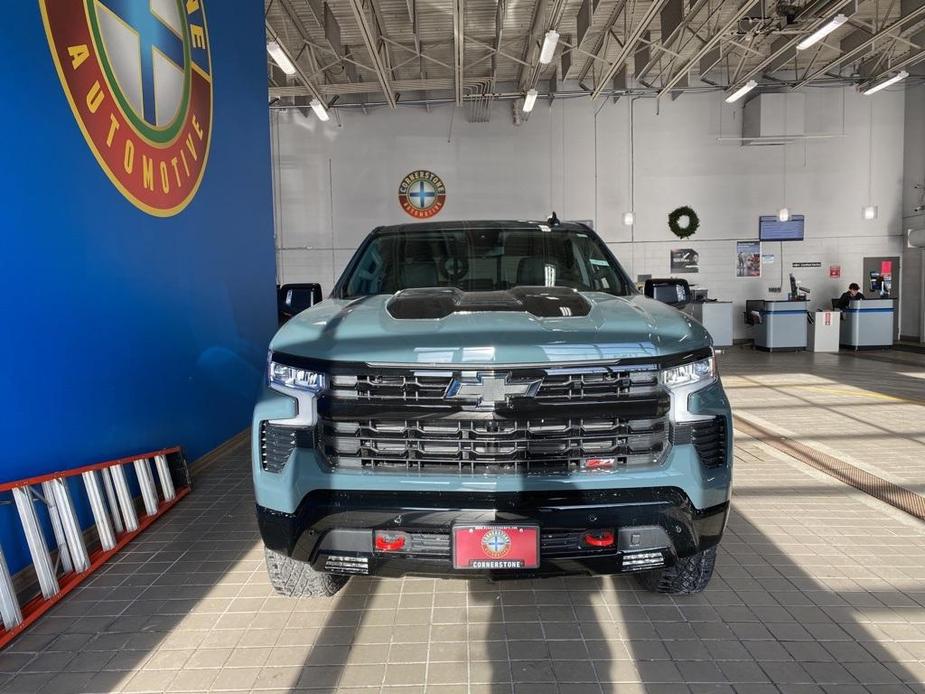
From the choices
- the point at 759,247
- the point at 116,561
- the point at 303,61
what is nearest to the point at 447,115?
the point at 303,61

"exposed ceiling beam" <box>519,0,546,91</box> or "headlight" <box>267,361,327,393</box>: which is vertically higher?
"exposed ceiling beam" <box>519,0,546,91</box>

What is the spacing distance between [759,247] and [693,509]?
13.8m

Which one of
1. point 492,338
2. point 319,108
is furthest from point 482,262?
point 319,108

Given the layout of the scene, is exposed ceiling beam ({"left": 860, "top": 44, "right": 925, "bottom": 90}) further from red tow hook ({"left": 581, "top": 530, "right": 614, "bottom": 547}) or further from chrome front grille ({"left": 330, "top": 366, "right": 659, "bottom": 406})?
red tow hook ({"left": 581, "top": 530, "right": 614, "bottom": 547})

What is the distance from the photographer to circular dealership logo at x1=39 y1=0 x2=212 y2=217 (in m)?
3.22

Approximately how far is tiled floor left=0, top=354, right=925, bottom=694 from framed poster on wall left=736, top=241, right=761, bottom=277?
11952 millimetres

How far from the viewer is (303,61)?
1193 cm

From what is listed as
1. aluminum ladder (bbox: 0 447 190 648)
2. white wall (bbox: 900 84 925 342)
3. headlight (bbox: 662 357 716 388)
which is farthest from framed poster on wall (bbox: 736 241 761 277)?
aluminum ladder (bbox: 0 447 190 648)

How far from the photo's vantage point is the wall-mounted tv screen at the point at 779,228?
13945 millimetres

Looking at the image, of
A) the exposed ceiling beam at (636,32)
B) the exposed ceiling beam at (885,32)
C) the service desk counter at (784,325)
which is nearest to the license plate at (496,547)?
the exposed ceiling beam at (636,32)

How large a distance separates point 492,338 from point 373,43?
8691 millimetres

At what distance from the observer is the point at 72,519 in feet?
9.43

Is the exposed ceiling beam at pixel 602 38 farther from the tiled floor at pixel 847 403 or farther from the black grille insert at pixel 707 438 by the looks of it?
the black grille insert at pixel 707 438

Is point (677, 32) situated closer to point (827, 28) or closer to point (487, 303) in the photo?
point (827, 28)
